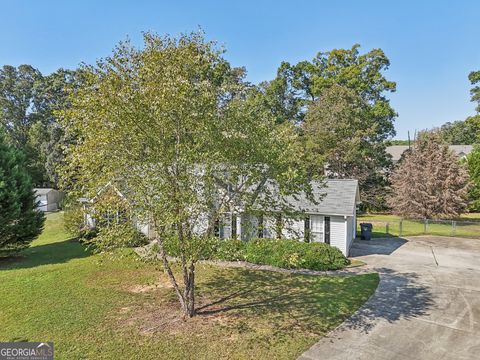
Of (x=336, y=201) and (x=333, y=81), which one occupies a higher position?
(x=333, y=81)

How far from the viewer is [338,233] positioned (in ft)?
51.6

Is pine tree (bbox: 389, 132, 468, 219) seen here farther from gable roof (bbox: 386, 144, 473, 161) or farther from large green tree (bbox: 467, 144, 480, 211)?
gable roof (bbox: 386, 144, 473, 161)

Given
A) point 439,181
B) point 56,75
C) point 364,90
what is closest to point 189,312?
point 439,181

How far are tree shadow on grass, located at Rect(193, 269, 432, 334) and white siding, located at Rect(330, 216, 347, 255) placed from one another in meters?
2.79

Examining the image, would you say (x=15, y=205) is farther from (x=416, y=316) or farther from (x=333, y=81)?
(x=333, y=81)

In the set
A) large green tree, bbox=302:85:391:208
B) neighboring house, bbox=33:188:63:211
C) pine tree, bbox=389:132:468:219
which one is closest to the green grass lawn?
pine tree, bbox=389:132:468:219

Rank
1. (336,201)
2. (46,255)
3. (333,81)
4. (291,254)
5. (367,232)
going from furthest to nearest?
(333,81), (367,232), (46,255), (336,201), (291,254)

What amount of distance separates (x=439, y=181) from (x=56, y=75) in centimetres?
5049

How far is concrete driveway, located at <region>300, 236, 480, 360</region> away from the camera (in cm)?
709

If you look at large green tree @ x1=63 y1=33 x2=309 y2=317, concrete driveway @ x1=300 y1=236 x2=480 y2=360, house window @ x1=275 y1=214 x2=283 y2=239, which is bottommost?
concrete driveway @ x1=300 y1=236 x2=480 y2=360

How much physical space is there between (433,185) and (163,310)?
23.9 m

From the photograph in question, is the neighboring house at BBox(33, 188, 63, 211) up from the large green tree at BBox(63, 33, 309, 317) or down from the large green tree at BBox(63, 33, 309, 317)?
down

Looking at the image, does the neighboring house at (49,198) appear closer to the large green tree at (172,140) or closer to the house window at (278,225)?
the large green tree at (172,140)

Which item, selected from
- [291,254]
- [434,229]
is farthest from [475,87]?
[291,254]
